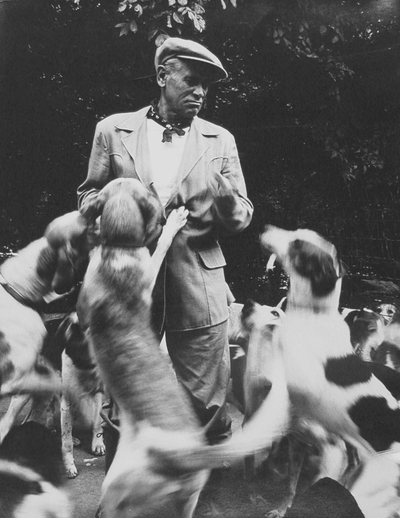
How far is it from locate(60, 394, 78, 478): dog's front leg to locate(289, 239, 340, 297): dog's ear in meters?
1.22

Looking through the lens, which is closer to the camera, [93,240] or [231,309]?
[93,240]

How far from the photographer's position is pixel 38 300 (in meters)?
3.10

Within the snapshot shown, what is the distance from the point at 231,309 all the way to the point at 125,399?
639mm

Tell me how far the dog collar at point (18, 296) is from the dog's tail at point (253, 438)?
880 millimetres

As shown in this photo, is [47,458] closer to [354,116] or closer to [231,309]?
[231,309]

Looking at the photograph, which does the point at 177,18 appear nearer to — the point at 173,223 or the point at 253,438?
the point at 173,223

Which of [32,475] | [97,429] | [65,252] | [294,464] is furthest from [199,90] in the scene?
[32,475]

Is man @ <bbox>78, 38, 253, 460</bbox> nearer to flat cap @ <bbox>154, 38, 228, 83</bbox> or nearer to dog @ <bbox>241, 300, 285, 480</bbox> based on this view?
flat cap @ <bbox>154, 38, 228, 83</bbox>

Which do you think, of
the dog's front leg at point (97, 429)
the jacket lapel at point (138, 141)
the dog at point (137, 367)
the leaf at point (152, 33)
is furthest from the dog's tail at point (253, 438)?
the leaf at point (152, 33)

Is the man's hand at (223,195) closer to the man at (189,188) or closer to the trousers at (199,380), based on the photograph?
the man at (189,188)

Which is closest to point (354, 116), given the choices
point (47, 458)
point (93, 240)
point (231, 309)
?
point (231, 309)

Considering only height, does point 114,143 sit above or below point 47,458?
above

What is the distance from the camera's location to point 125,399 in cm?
308

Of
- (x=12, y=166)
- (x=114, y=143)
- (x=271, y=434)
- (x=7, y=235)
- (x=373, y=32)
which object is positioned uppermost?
(x=373, y=32)
